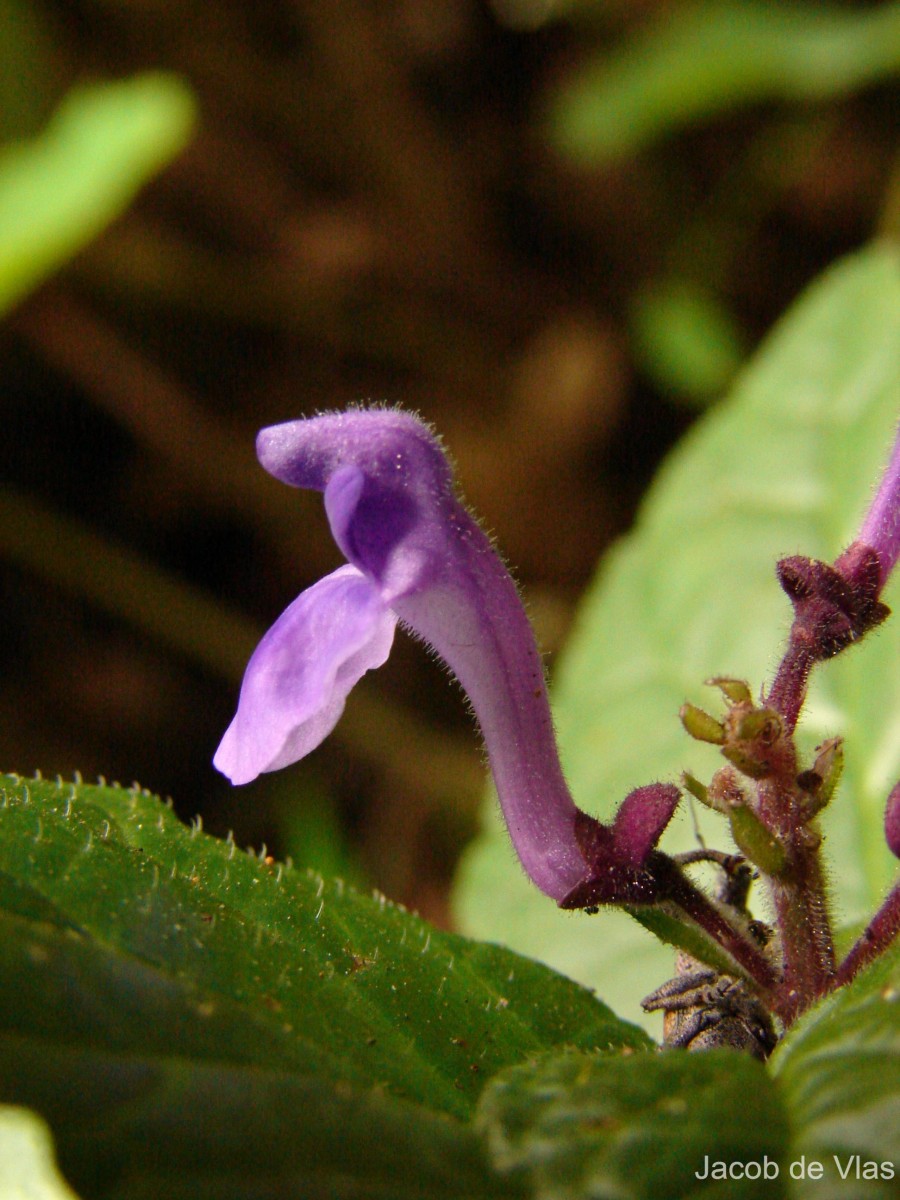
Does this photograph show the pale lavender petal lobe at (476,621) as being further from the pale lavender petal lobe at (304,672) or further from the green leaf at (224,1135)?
the green leaf at (224,1135)

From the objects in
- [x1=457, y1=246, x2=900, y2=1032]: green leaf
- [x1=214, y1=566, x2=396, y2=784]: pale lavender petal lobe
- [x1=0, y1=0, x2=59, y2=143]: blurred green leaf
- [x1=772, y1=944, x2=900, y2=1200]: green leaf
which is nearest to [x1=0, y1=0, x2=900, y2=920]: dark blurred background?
[x1=0, y1=0, x2=59, y2=143]: blurred green leaf

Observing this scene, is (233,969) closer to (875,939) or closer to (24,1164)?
(24,1164)

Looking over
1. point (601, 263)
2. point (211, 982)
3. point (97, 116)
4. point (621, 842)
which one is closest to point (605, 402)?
point (601, 263)

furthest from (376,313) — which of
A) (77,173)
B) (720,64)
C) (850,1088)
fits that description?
(850,1088)

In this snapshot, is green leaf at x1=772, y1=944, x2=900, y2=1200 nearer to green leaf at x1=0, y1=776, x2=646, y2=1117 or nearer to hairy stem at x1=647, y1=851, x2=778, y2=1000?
hairy stem at x1=647, y1=851, x2=778, y2=1000

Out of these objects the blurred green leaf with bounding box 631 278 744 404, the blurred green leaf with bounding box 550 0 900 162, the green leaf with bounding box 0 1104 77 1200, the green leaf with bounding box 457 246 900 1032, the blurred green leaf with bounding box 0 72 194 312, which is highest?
the blurred green leaf with bounding box 550 0 900 162

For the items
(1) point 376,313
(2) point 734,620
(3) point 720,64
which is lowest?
(2) point 734,620
